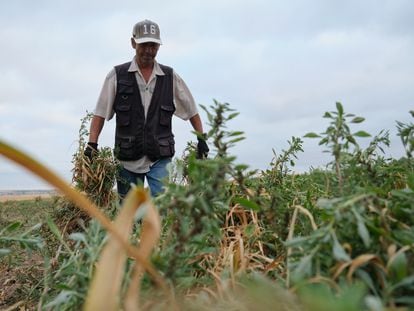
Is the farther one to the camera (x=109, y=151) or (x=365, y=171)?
(x=109, y=151)

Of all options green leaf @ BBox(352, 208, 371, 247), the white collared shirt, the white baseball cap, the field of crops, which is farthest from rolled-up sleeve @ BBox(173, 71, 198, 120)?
green leaf @ BBox(352, 208, 371, 247)

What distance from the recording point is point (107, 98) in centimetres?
507

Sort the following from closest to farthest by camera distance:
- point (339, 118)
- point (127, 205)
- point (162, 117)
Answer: point (127, 205) → point (339, 118) → point (162, 117)

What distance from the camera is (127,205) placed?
90 cm

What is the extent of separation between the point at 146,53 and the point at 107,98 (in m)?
0.57

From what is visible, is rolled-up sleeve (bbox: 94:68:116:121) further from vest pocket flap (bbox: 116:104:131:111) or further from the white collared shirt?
vest pocket flap (bbox: 116:104:131:111)

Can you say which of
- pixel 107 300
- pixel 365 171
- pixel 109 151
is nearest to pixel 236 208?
pixel 365 171

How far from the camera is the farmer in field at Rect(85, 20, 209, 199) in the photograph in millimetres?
4938

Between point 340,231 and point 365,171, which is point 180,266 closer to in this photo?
point 340,231

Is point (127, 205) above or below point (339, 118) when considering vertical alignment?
below

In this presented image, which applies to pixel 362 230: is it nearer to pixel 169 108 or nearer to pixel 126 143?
pixel 126 143

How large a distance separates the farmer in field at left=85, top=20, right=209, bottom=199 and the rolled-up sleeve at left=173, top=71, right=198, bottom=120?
13 cm

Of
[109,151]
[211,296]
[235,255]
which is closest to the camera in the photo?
[211,296]

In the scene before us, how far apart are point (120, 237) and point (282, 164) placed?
62.8 inches
